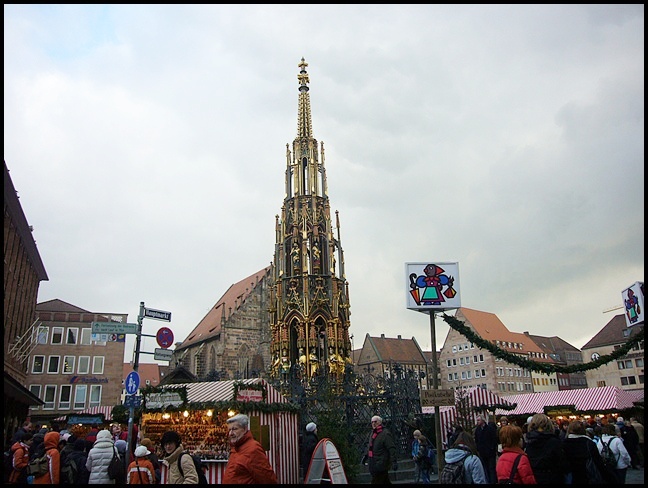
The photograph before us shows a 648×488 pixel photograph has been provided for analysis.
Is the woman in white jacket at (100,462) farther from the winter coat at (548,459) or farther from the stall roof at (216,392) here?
the winter coat at (548,459)

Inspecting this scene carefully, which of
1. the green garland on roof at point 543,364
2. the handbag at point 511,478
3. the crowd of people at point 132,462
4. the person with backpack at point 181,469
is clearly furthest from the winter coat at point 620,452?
the person with backpack at point 181,469

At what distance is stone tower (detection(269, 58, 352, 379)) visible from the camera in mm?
22453

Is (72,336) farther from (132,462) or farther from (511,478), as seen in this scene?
(511,478)

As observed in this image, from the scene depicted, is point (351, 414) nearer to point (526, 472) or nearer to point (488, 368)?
point (526, 472)

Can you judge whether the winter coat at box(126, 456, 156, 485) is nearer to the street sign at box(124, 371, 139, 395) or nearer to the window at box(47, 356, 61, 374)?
the street sign at box(124, 371, 139, 395)

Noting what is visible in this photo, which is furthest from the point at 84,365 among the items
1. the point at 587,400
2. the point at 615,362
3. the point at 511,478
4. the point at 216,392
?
the point at 615,362

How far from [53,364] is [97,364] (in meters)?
2.76

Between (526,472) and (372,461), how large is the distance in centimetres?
322

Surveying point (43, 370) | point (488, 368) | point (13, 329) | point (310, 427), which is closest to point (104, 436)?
point (310, 427)

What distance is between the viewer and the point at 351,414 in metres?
15.6

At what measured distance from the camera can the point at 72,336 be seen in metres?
36.9

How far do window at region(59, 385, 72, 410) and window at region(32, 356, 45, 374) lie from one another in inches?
70.0

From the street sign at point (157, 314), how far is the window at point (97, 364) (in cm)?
2960

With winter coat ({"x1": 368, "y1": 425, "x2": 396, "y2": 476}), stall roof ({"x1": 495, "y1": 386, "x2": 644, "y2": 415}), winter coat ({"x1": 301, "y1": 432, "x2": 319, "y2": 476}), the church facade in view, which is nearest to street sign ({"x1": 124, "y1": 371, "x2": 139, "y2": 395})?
winter coat ({"x1": 301, "y1": 432, "x2": 319, "y2": 476})
